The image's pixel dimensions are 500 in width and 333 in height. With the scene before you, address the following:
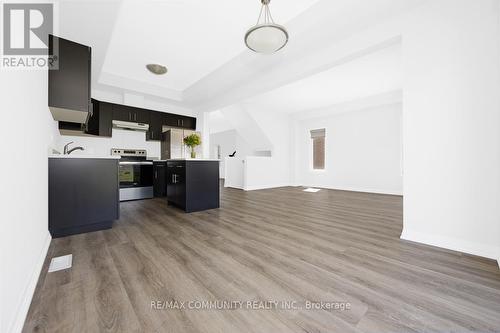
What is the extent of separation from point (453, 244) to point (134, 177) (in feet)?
16.9

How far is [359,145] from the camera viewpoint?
6121 mm

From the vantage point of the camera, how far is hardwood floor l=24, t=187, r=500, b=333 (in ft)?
3.27

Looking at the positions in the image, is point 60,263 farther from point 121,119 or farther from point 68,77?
Result: point 121,119

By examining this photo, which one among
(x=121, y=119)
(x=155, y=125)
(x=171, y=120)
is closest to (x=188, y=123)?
(x=171, y=120)

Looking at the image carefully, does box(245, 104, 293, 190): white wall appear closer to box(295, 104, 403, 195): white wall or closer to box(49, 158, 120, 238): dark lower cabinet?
box(295, 104, 403, 195): white wall

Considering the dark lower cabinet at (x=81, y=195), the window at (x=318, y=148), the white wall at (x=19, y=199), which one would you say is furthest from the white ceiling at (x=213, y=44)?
the window at (x=318, y=148)

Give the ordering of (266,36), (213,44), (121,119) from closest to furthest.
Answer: (266,36)
(213,44)
(121,119)

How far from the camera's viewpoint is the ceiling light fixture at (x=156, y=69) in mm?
3875

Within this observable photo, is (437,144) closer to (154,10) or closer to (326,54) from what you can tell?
(326,54)

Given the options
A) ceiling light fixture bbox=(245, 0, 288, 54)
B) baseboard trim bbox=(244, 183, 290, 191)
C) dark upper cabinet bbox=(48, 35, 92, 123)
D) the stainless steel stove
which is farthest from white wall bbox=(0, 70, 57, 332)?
baseboard trim bbox=(244, 183, 290, 191)

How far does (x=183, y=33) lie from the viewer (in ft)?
9.59

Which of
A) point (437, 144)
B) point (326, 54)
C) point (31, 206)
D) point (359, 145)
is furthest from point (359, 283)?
point (359, 145)

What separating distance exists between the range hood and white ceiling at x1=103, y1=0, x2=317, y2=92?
3.36 ft

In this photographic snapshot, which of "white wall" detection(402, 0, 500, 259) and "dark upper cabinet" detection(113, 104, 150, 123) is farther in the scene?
"dark upper cabinet" detection(113, 104, 150, 123)
